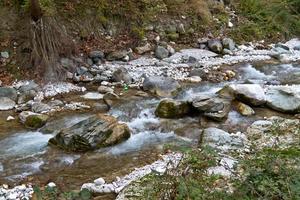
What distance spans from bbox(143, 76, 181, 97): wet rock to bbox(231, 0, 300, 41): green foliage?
3.89 meters

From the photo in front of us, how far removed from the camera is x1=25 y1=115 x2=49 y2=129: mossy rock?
6133mm

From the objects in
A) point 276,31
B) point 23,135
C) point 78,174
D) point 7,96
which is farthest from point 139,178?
point 276,31

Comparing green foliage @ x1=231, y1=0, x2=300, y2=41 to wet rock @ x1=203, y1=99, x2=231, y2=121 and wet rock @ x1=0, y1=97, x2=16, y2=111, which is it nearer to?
wet rock @ x1=203, y1=99, x2=231, y2=121

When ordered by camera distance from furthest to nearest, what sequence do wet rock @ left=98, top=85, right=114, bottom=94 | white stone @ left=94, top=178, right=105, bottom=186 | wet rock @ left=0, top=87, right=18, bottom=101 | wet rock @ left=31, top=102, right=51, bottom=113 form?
wet rock @ left=98, top=85, right=114, bottom=94 < wet rock @ left=0, top=87, right=18, bottom=101 < wet rock @ left=31, top=102, right=51, bottom=113 < white stone @ left=94, top=178, right=105, bottom=186

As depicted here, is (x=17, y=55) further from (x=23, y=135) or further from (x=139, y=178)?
(x=139, y=178)

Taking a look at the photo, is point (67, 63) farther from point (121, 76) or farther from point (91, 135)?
point (91, 135)

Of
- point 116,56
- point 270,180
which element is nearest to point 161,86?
point 116,56

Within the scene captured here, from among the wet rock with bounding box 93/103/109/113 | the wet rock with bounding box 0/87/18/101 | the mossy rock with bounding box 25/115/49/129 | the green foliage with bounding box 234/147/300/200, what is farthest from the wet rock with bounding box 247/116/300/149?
the wet rock with bounding box 0/87/18/101

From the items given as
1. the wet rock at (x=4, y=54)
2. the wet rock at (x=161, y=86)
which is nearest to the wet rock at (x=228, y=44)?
the wet rock at (x=161, y=86)

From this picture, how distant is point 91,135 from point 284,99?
3.19 meters

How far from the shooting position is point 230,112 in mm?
6496

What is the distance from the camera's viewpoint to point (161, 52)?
920 centimetres

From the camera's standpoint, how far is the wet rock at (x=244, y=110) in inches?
253

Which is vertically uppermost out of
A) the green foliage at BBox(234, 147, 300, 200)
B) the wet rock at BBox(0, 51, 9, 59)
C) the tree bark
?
the tree bark
